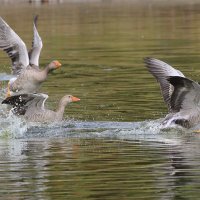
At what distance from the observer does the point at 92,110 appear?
20.3 m

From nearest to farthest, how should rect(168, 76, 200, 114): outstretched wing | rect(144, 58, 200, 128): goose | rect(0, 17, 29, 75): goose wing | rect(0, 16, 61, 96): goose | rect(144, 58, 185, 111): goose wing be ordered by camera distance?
1. rect(168, 76, 200, 114): outstretched wing
2. rect(144, 58, 200, 128): goose
3. rect(144, 58, 185, 111): goose wing
4. rect(0, 16, 61, 96): goose
5. rect(0, 17, 29, 75): goose wing

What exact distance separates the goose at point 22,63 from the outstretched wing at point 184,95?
13.0ft

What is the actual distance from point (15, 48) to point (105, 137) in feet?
17.9

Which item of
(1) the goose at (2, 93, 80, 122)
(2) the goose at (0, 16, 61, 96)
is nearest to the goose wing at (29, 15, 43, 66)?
(2) the goose at (0, 16, 61, 96)

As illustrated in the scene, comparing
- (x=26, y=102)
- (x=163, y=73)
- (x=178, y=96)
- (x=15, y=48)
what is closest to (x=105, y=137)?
(x=178, y=96)

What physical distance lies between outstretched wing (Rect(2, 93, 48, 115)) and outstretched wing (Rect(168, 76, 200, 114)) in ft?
7.46

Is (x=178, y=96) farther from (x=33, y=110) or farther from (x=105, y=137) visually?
(x=33, y=110)

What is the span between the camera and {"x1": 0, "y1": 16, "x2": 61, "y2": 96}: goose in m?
21.0

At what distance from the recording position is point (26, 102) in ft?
60.8

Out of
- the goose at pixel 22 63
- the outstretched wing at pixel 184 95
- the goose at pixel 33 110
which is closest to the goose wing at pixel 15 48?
the goose at pixel 22 63

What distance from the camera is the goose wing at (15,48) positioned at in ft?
72.0

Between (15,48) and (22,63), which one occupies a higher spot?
(15,48)

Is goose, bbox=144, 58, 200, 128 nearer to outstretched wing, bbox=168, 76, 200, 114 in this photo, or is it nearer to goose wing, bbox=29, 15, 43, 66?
outstretched wing, bbox=168, 76, 200, 114

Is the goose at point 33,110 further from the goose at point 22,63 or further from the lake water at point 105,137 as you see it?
the goose at point 22,63
